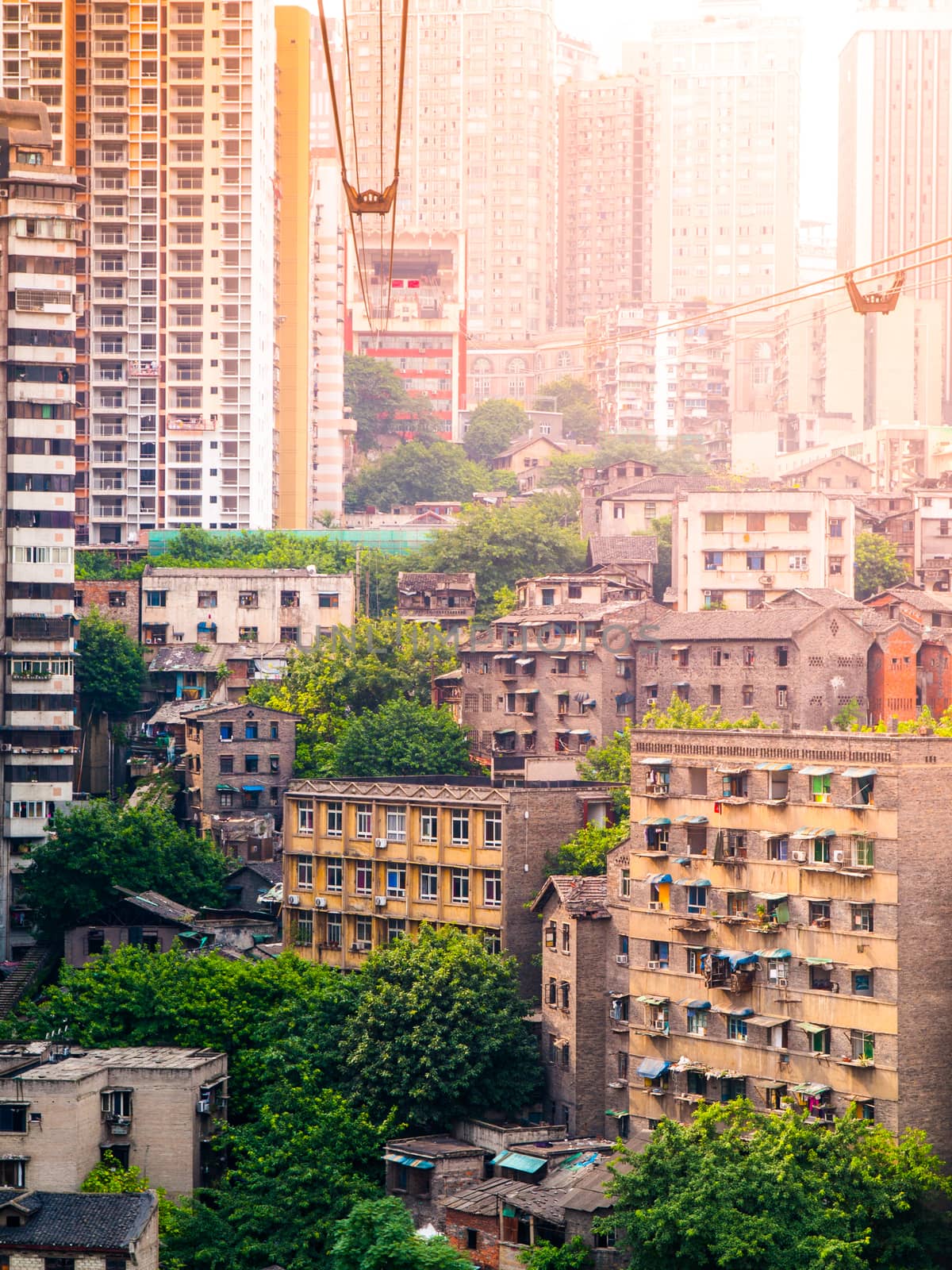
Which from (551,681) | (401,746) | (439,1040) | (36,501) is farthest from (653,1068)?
(36,501)

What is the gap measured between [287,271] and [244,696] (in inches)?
1504

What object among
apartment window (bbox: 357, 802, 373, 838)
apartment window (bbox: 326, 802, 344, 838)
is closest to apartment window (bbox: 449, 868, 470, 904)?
apartment window (bbox: 357, 802, 373, 838)

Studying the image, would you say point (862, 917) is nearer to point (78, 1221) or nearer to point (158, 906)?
point (78, 1221)

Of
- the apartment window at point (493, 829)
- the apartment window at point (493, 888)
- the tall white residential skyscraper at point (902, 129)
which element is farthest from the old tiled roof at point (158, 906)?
the tall white residential skyscraper at point (902, 129)

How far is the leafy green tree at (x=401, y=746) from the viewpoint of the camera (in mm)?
69500

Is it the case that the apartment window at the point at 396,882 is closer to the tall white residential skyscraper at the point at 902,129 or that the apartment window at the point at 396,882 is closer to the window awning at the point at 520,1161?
the window awning at the point at 520,1161

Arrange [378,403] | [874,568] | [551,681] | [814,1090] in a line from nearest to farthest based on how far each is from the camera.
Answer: [814,1090]
[551,681]
[874,568]
[378,403]

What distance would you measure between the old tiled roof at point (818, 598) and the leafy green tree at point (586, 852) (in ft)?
56.4

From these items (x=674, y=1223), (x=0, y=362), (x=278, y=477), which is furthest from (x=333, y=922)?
(x=278, y=477)

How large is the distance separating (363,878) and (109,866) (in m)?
9.23

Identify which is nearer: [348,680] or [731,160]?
[348,680]

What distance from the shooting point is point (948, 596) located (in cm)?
8150

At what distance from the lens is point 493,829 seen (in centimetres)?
5803

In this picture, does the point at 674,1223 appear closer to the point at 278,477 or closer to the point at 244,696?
the point at 244,696
